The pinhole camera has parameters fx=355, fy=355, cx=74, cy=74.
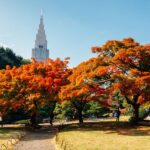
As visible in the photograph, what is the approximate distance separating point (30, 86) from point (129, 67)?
548 inches

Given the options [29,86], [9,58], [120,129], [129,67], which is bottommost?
[120,129]

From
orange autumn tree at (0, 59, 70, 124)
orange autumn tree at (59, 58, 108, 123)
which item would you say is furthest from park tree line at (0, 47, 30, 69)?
orange autumn tree at (59, 58, 108, 123)

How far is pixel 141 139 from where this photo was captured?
32.6m

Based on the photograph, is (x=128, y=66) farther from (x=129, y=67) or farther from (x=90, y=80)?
(x=90, y=80)

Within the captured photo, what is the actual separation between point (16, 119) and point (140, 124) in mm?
34278

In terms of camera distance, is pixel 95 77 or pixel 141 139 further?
pixel 95 77

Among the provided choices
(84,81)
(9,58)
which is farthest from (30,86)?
(9,58)

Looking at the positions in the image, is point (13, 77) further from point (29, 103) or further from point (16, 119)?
point (16, 119)

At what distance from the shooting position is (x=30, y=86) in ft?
161

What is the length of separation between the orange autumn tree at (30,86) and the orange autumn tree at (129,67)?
25.8ft

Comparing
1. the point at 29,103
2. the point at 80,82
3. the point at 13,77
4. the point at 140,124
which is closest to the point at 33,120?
the point at 29,103

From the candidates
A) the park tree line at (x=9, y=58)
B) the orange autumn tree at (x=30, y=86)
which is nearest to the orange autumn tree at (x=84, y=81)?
the orange autumn tree at (x=30, y=86)

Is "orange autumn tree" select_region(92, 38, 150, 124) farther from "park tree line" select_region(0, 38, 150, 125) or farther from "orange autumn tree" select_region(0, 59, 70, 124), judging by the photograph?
"orange autumn tree" select_region(0, 59, 70, 124)

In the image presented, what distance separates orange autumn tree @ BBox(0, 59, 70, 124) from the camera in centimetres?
4850
